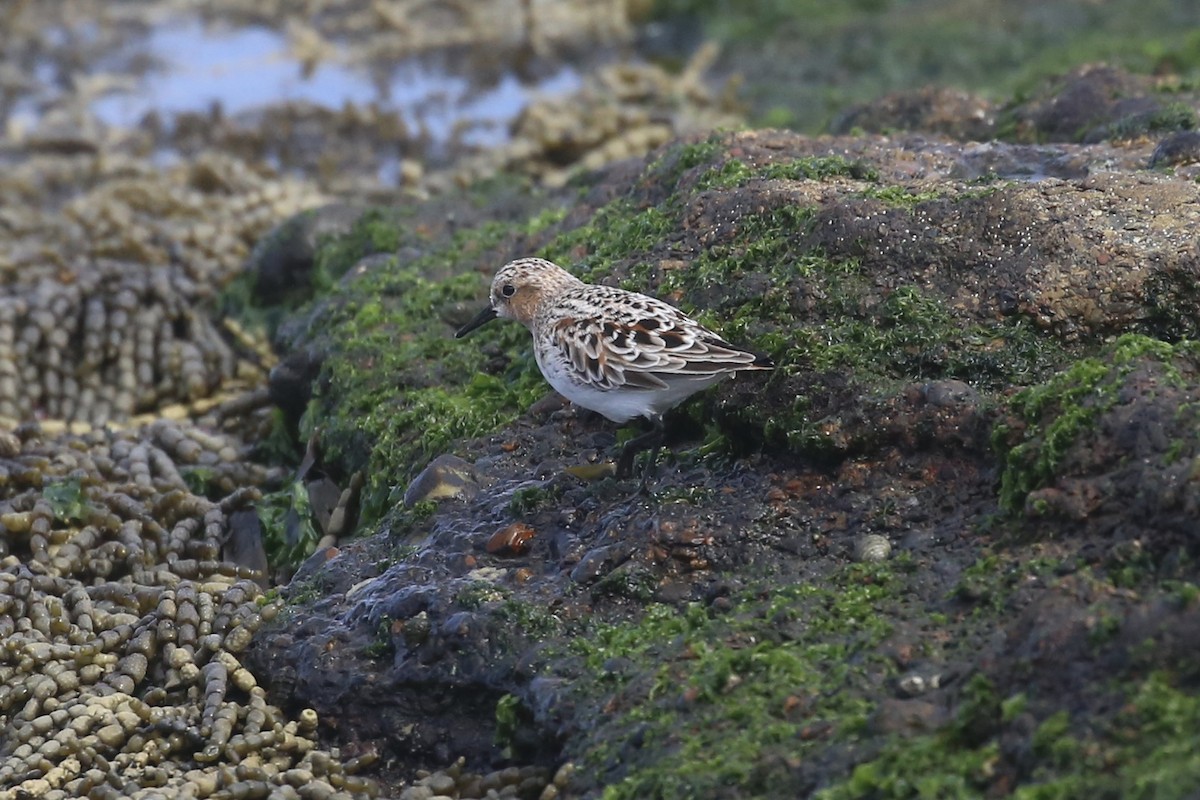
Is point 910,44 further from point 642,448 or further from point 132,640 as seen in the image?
point 132,640

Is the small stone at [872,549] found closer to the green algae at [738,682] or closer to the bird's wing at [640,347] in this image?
the green algae at [738,682]

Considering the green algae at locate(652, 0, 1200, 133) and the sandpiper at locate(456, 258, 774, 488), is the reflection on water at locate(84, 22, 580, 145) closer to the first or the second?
the green algae at locate(652, 0, 1200, 133)

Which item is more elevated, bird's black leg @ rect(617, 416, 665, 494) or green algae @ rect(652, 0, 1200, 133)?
green algae @ rect(652, 0, 1200, 133)

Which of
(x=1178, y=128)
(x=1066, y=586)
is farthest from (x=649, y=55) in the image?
(x=1066, y=586)

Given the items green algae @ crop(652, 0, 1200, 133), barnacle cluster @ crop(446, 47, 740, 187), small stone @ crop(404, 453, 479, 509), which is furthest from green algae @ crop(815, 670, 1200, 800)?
green algae @ crop(652, 0, 1200, 133)

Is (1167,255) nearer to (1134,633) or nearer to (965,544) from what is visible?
(965,544)
